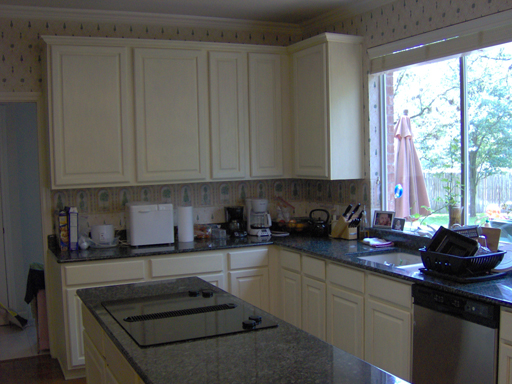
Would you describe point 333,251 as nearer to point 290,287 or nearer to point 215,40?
point 290,287

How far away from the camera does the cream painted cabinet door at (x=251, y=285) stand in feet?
13.2

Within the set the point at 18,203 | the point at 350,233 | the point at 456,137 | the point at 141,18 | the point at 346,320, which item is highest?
the point at 141,18

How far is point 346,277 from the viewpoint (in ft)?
10.9

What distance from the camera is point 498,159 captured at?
10.2ft

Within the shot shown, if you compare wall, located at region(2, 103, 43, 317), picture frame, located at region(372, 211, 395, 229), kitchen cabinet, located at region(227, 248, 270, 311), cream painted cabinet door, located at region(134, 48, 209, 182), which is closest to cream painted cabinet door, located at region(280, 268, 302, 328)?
kitchen cabinet, located at region(227, 248, 270, 311)

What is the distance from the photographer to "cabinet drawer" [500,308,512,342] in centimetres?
222

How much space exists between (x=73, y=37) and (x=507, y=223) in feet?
10.5

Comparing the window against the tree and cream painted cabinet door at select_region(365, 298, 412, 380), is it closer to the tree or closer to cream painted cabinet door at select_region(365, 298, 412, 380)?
the tree

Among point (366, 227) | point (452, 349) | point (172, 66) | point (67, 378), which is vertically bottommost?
point (67, 378)

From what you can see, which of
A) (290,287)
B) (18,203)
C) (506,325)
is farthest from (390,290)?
(18,203)

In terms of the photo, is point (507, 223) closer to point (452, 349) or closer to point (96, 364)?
point (452, 349)

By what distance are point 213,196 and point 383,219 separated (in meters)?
1.52

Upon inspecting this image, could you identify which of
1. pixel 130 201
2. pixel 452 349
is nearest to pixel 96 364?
pixel 452 349

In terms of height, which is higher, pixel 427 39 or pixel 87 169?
pixel 427 39
